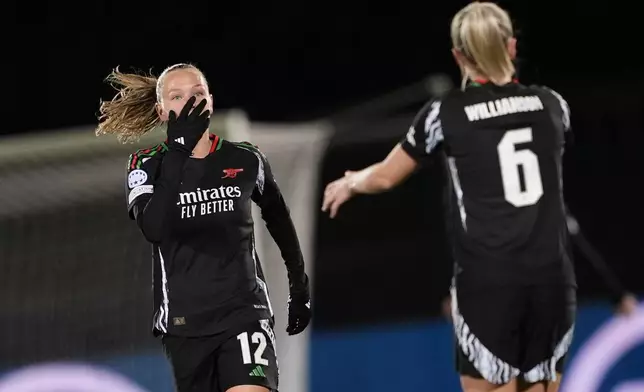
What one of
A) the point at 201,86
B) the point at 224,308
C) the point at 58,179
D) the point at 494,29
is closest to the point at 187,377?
the point at 224,308

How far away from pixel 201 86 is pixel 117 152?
4.62 feet

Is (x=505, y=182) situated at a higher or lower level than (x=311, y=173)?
lower

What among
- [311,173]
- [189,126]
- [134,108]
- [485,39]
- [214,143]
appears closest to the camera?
[189,126]

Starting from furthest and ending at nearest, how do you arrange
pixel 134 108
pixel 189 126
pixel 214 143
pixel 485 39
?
pixel 134 108 → pixel 214 143 → pixel 485 39 → pixel 189 126

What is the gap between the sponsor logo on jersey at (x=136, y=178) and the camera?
10.1 ft

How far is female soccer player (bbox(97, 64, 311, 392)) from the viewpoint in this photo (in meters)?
3.03

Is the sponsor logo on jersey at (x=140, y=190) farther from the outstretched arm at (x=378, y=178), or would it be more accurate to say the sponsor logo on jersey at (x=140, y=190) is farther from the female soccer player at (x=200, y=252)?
the outstretched arm at (x=378, y=178)

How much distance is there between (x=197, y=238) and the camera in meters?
3.04

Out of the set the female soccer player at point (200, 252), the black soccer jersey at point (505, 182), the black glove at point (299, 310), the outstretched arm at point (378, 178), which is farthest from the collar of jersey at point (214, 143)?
the black soccer jersey at point (505, 182)

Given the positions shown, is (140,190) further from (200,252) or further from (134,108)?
(134,108)

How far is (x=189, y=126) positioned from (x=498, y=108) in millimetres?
862

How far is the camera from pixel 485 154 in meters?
3.09

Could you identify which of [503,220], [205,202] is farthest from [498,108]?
[205,202]

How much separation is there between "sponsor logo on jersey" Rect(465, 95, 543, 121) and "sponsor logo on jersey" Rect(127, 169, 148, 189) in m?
0.92
